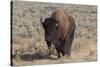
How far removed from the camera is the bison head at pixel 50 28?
107 inches

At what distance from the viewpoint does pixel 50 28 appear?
272cm

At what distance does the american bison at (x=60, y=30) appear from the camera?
2.72 m

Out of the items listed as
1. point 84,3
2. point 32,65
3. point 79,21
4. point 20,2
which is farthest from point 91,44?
point 20,2

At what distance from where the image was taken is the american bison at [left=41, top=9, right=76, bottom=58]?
272 centimetres

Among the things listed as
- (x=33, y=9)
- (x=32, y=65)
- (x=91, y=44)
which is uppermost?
(x=33, y=9)

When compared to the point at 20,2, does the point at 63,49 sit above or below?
below

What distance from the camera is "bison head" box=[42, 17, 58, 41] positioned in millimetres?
2707

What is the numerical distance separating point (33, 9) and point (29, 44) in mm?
434

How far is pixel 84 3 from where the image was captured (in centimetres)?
292

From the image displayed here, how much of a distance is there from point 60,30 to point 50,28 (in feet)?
0.44
